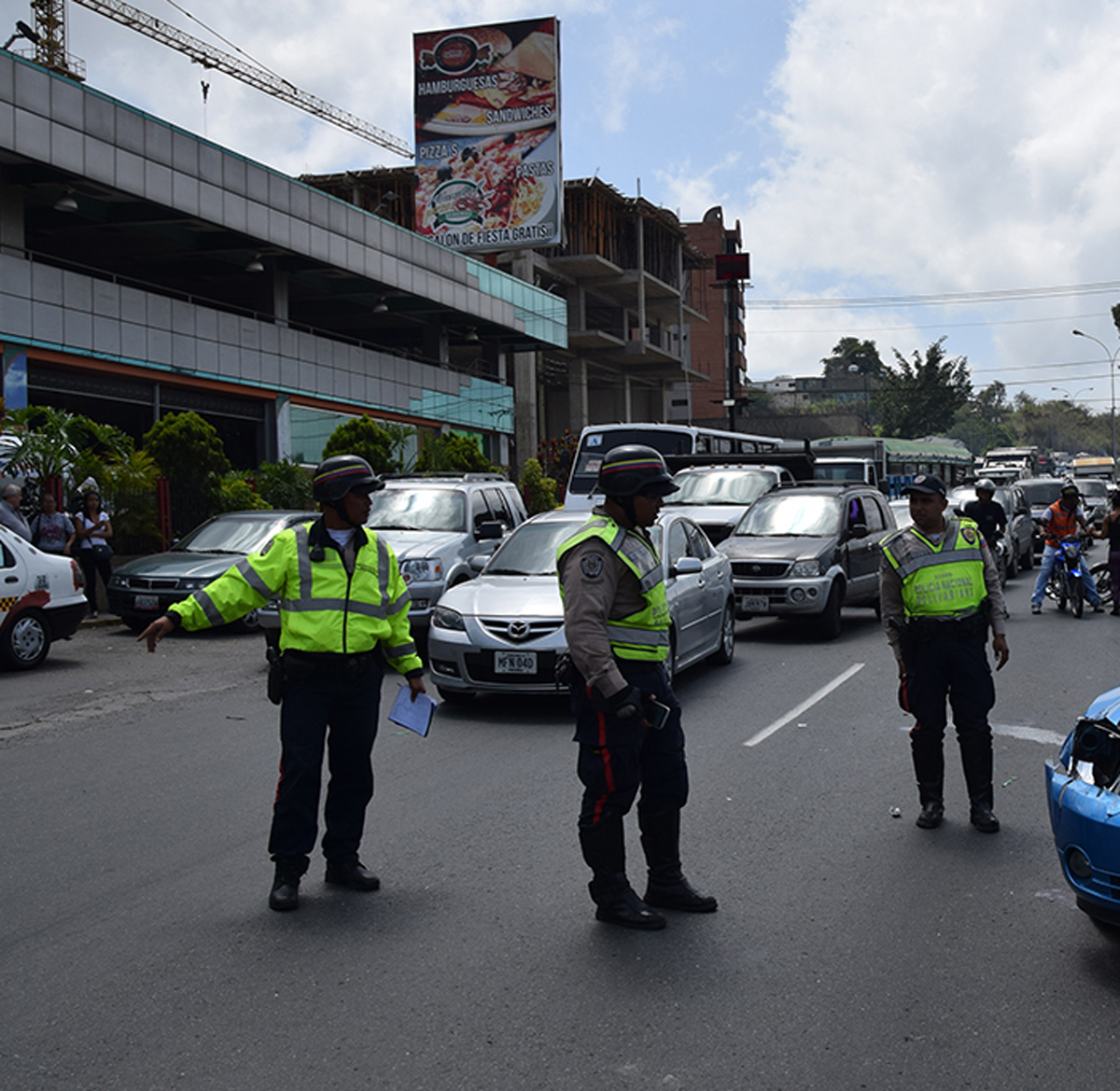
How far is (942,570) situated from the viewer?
624cm

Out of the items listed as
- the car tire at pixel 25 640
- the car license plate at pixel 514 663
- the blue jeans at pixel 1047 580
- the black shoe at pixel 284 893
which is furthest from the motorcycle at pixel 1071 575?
the black shoe at pixel 284 893

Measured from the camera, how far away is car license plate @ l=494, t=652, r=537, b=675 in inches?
373

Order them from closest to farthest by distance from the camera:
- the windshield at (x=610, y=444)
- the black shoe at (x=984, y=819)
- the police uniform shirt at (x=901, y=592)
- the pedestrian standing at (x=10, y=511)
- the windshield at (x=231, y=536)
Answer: the black shoe at (x=984, y=819) < the police uniform shirt at (x=901, y=592) < the pedestrian standing at (x=10, y=511) < the windshield at (x=231, y=536) < the windshield at (x=610, y=444)

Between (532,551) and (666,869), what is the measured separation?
6.35 meters

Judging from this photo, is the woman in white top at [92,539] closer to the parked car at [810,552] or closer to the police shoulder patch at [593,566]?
the parked car at [810,552]

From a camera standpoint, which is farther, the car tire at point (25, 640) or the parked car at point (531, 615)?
the car tire at point (25, 640)

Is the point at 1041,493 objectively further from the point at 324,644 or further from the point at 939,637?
the point at 324,644

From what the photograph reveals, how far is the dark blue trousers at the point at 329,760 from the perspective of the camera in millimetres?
5043

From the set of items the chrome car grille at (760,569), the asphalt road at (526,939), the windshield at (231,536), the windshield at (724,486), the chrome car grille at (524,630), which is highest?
the windshield at (724,486)

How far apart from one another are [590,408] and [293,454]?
39.6m

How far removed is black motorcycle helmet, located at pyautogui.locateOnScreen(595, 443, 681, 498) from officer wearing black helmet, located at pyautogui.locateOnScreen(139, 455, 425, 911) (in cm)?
108

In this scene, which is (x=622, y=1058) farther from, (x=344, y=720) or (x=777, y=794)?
(x=777, y=794)

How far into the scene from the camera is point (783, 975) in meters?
4.28

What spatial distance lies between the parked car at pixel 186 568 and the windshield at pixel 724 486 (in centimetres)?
684
